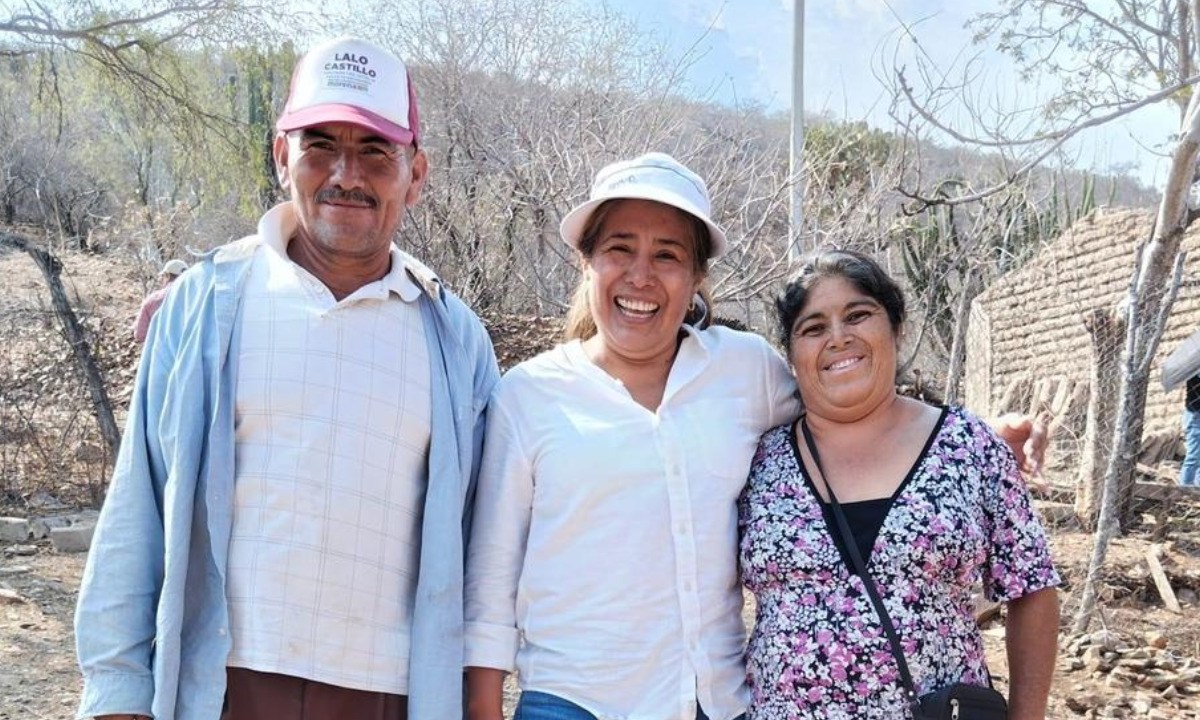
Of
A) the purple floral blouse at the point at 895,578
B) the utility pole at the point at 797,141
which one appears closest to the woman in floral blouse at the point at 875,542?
the purple floral blouse at the point at 895,578

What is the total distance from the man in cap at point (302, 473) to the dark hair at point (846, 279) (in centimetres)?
78

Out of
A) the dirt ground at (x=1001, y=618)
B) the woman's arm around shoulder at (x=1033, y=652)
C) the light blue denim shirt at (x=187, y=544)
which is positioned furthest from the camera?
the dirt ground at (x=1001, y=618)

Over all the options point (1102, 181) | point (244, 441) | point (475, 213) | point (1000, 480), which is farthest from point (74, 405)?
point (1102, 181)

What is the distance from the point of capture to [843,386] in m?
2.32

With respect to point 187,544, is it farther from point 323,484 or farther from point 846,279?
point 846,279

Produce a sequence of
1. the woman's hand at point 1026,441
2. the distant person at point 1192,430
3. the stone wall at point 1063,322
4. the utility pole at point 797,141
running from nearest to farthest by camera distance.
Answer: the woman's hand at point 1026,441, the distant person at point 1192,430, the utility pole at point 797,141, the stone wall at point 1063,322

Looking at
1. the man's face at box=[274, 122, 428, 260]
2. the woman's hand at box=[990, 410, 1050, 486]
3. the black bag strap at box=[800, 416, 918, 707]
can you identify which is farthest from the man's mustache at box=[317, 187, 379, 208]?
the woman's hand at box=[990, 410, 1050, 486]

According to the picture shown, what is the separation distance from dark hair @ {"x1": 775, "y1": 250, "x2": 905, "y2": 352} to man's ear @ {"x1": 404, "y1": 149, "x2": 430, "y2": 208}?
2.89 ft

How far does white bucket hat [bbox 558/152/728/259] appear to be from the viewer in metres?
2.30

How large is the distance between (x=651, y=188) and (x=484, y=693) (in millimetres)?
1137

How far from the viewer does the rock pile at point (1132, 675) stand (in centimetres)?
524

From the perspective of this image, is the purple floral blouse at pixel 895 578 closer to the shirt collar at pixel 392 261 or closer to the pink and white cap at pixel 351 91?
the shirt collar at pixel 392 261

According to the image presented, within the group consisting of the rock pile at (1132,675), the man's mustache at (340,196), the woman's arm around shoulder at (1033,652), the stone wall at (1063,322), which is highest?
the stone wall at (1063,322)

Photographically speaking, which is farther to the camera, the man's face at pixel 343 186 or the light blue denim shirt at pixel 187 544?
the man's face at pixel 343 186
